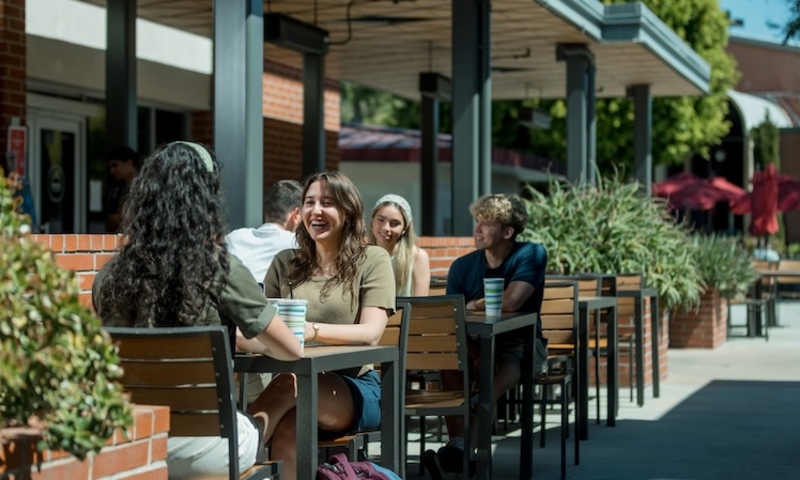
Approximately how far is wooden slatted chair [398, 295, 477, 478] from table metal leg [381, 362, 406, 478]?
2.84ft

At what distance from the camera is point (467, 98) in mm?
11648

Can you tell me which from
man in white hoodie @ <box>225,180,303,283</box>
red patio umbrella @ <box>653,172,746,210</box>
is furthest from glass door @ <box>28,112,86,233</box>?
red patio umbrella @ <box>653,172,746,210</box>

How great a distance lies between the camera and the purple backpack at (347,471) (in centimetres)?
496

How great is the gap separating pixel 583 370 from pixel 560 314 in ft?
1.95

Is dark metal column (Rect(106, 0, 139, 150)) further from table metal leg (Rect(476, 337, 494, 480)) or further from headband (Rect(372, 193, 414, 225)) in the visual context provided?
table metal leg (Rect(476, 337, 494, 480))

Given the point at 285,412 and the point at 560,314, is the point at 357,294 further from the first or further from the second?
the point at 560,314

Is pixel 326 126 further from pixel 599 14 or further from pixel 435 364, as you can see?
pixel 435 364

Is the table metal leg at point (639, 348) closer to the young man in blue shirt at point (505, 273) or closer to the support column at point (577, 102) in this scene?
the young man in blue shirt at point (505, 273)

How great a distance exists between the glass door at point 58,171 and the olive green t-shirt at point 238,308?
8.50m

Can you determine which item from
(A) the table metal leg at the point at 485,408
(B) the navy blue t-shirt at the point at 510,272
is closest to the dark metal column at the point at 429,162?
(B) the navy blue t-shirt at the point at 510,272

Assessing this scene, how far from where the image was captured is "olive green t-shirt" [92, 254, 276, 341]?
14.7 ft

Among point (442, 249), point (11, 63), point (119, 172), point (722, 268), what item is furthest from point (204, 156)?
point (722, 268)

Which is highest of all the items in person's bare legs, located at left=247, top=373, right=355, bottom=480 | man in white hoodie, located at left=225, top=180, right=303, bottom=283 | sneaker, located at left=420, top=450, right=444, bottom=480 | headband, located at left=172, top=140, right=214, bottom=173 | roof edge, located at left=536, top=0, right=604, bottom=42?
roof edge, located at left=536, top=0, right=604, bottom=42

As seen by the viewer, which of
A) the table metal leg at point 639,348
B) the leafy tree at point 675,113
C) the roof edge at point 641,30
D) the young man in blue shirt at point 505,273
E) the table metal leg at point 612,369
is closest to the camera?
the young man in blue shirt at point 505,273
